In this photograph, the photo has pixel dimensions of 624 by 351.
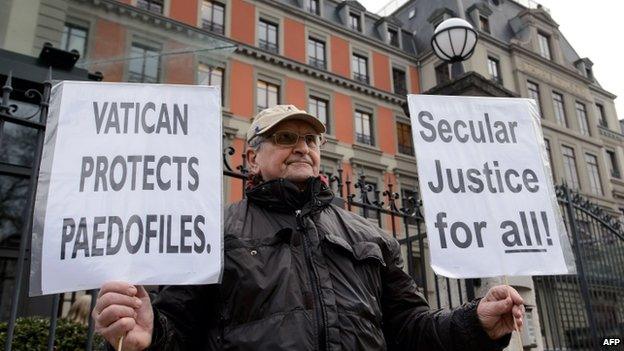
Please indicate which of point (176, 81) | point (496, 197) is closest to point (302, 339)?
point (496, 197)

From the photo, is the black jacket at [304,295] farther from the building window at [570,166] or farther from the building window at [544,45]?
the building window at [544,45]

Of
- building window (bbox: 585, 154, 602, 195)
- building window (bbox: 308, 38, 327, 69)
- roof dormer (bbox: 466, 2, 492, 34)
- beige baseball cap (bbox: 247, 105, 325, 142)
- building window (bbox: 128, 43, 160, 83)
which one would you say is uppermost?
roof dormer (bbox: 466, 2, 492, 34)

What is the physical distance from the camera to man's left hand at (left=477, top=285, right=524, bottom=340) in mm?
1962

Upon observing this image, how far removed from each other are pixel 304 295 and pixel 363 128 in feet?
79.3

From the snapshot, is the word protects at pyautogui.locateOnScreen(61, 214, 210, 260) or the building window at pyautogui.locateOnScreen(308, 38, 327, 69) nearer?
the word protects at pyautogui.locateOnScreen(61, 214, 210, 260)

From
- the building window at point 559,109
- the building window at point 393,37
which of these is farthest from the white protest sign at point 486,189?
the building window at point 559,109

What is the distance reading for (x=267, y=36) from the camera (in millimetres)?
23812

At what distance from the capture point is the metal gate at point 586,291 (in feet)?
18.5

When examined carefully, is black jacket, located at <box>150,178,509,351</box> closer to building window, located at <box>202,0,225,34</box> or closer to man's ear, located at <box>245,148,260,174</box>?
man's ear, located at <box>245,148,260,174</box>

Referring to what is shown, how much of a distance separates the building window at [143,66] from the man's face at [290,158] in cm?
514

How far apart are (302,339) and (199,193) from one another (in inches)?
28.8

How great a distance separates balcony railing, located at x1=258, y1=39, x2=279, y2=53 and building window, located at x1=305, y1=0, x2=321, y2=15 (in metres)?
3.63

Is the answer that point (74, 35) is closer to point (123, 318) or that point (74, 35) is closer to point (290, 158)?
point (290, 158)

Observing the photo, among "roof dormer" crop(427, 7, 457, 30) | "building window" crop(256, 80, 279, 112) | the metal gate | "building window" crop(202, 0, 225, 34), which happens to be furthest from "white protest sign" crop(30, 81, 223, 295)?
"roof dormer" crop(427, 7, 457, 30)
